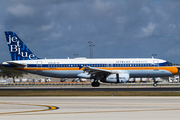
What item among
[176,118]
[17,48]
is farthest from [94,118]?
[17,48]

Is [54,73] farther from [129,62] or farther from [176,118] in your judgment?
[176,118]

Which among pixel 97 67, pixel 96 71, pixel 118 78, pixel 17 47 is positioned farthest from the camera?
pixel 17 47

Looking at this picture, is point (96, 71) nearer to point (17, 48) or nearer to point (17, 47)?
point (17, 48)

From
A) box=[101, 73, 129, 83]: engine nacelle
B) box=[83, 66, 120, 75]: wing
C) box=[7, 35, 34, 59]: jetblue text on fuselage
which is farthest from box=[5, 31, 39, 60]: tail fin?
box=[101, 73, 129, 83]: engine nacelle

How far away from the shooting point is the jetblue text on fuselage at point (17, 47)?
168 ft

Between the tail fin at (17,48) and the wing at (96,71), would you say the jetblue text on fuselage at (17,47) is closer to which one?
the tail fin at (17,48)

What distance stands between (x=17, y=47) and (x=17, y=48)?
25cm

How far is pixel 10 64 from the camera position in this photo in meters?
48.6

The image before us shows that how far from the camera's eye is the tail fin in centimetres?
5109

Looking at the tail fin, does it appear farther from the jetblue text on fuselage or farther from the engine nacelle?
the engine nacelle

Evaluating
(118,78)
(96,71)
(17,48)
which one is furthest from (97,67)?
(17,48)

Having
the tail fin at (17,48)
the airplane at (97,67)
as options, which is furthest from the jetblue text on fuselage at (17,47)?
the airplane at (97,67)

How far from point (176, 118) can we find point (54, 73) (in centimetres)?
3823

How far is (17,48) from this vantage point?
169ft
